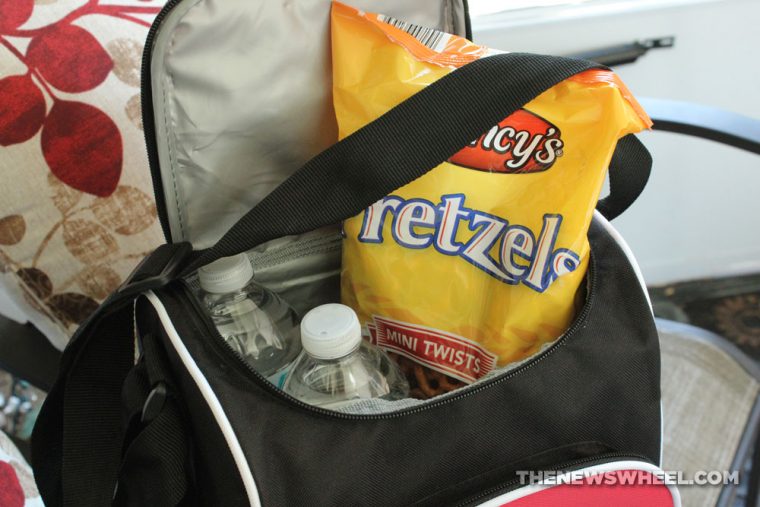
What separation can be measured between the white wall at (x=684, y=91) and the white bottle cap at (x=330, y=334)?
0.62 m

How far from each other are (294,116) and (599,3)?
0.64 meters

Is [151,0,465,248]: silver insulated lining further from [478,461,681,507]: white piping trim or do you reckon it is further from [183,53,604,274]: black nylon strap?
[478,461,681,507]: white piping trim

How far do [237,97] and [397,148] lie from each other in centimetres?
12

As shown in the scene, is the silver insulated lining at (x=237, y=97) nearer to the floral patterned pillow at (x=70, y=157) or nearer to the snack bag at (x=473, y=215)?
the snack bag at (x=473, y=215)

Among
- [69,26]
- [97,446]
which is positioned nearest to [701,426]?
[97,446]

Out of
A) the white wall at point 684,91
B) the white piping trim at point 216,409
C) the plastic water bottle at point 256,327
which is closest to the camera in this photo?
the white piping trim at point 216,409

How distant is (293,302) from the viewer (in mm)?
535

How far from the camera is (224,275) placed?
0.41 meters

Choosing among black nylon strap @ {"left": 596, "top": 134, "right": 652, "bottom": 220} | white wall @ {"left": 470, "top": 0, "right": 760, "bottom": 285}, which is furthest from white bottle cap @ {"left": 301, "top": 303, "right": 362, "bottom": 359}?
white wall @ {"left": 470, "top": 0, "right": 760, "bottom": 285}

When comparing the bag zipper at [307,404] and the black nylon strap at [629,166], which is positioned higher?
the black nylon strap at [629,166]

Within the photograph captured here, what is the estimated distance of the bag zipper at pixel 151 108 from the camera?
1.22 ft

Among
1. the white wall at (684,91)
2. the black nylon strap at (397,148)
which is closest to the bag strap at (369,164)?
the black nylon strap at (397,148)

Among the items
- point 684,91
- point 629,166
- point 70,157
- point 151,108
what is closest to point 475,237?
point 629,166

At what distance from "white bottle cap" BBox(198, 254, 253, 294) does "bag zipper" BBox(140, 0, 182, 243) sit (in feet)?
0.17
